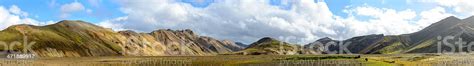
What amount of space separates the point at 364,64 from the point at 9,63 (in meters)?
78.4

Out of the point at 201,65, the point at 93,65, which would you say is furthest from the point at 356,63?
the point at 93,65

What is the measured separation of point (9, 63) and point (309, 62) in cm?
6723

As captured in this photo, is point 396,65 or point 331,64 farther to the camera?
point 396,65

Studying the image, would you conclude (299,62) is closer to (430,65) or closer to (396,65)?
(396,65)

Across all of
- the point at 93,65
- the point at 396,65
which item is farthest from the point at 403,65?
the point at 93,65

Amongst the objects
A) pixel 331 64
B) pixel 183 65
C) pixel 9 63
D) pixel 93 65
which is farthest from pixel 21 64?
pixel 331 64

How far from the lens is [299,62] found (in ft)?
426

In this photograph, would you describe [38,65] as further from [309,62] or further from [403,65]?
[403,65]

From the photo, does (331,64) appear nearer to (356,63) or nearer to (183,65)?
(356,63)

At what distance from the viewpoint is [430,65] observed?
13925 cm

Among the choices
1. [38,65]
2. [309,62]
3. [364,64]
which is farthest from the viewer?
[38,65]

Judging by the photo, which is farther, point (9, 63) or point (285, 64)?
point (9, 63)

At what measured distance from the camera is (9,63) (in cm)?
13900

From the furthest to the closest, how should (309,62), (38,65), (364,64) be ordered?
(38,65) < (309,62) < (364,64)
